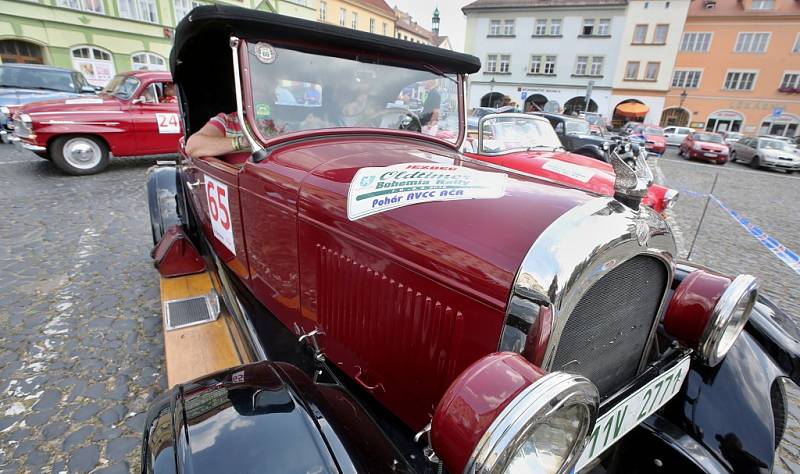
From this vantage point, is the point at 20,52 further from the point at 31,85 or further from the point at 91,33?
the point at 31,85

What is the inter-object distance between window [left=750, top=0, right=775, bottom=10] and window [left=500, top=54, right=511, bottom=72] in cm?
1822

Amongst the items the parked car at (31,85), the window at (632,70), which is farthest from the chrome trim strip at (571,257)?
the window at (632,70)

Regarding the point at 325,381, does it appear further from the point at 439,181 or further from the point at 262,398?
the point at 439,181

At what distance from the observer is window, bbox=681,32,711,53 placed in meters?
31.8

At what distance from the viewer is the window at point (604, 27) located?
3203 centimetres

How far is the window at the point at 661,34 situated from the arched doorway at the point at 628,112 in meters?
4.37

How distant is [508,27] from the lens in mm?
35531

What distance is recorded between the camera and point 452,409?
0.91m

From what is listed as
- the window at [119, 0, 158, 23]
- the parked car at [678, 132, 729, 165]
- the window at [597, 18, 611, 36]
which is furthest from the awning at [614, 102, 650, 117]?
the window at [119, 0, 158, 23]

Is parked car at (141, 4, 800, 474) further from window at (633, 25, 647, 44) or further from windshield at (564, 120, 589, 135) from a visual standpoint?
window at (633, 25, 647, 44)

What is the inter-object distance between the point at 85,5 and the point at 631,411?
24.3m

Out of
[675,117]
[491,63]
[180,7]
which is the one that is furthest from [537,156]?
[675,117]

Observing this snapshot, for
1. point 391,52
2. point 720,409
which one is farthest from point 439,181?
point 720,409

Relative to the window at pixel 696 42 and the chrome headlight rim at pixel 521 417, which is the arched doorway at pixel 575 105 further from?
the chrome headlight rim at pixel 521 417
